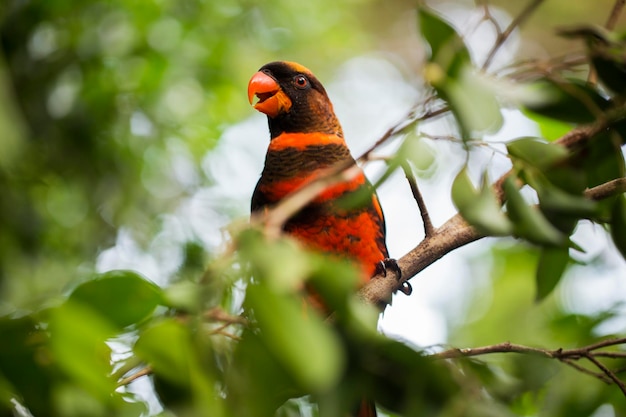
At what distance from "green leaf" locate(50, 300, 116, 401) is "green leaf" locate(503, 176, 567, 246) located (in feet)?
1.22

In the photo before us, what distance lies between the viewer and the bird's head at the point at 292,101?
1.69m

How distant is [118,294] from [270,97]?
3.90 ft

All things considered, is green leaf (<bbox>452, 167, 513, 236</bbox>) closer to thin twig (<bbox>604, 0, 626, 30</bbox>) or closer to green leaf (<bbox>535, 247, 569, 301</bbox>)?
green leaf (<bbox>535, 247, 569, 301</bbox>)

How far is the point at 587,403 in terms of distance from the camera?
3.25 ft

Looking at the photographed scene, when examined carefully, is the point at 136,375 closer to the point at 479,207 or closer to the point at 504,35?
the point at 479,207

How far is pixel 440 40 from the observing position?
0.60m

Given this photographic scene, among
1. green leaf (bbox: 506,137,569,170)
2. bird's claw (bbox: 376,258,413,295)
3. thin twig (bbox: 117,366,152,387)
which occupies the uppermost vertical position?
green leaf (bbox: 506,137,569,170)

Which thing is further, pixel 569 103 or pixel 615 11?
pixel 615 11

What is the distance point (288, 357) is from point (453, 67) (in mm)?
297

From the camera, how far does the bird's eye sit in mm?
1723

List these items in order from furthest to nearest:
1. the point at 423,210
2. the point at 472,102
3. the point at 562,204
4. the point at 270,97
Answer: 1. the point at 270,97
2. the point at 423,210
3. the point at 562,204
4. the point at 472,102

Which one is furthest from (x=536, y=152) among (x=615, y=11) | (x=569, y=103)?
(x=615, y=11)

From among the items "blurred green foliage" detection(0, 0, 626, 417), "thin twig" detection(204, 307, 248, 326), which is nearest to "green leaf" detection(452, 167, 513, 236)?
"blurred green foliage" detection(0, 0, 626, 417)

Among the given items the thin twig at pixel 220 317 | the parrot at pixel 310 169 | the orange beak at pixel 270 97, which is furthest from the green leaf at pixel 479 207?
the orange beak at pixel 270 97
